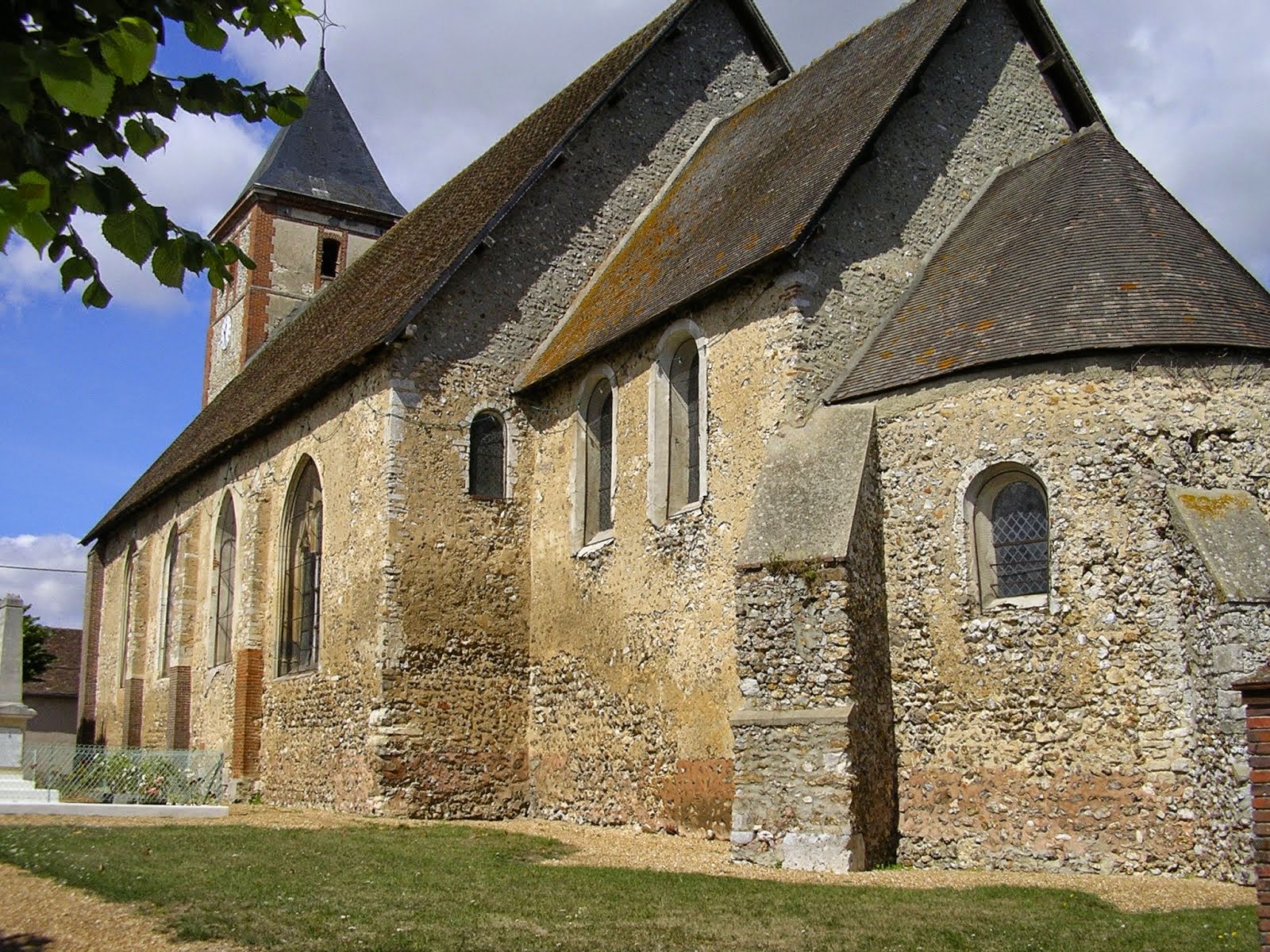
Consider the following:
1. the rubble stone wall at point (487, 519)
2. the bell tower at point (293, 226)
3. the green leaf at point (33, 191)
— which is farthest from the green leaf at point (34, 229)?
the bell tower at point (293, 226)

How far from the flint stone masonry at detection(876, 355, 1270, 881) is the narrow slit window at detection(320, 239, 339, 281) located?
2137 centimetres

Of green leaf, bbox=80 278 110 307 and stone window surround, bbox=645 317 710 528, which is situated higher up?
stone window surround, bbox=645 317 710 528

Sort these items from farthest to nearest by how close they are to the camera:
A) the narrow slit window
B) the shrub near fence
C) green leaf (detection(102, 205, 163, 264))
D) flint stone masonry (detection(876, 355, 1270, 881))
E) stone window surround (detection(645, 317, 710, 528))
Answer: the narrow slit window
the shrub near fence
stone window surround (detection(645, 317, 710, 528))
flint stone masonry (detection(876, 355, 1270, 881))
green leaf (detection(102, 205, 163, 264))

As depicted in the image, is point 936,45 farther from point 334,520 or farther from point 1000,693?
point 334,520

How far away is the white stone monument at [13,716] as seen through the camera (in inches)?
623

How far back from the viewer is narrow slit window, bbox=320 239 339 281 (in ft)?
101

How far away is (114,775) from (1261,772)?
16846 mm

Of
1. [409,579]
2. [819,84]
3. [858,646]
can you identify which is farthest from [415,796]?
[819,84]

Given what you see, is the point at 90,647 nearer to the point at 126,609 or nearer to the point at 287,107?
the point at 126,609

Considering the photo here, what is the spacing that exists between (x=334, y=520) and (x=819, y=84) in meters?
8.89

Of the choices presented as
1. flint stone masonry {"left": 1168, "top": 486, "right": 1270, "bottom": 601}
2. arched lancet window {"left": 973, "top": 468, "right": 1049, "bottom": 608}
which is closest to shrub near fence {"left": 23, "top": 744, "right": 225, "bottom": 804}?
arched lancet window {"left": 973, "top": 468, "right": 1049, "bottom": 608}

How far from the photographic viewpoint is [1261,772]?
19.4ft

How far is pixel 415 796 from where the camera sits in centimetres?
1557

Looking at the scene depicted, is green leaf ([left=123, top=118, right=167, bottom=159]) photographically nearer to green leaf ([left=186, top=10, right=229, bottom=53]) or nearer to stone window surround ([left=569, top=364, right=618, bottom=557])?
green leaf ([left=186, top=10, right=229, bottom=53])
